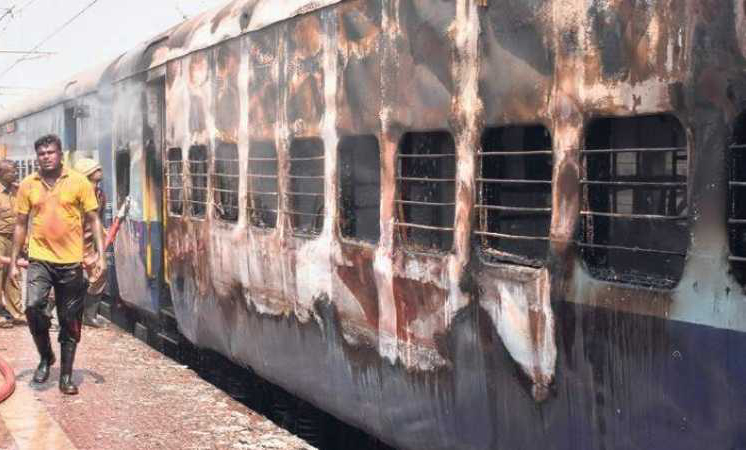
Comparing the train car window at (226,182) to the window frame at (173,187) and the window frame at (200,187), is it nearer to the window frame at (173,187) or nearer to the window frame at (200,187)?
the window frame at (200,187)

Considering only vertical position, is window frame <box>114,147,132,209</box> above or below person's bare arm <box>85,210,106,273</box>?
above

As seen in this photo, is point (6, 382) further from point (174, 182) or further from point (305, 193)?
point (305, 193)

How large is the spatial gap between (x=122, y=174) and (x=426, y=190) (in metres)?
7.09

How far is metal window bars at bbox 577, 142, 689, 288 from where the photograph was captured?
366cm

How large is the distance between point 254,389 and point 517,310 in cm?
508

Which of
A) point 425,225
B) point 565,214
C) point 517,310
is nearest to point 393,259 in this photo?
point 425,225

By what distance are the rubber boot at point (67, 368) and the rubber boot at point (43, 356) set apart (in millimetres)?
154

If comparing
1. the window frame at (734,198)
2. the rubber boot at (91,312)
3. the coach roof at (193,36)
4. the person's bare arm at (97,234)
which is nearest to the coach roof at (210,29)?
the coach roof at (193,36)

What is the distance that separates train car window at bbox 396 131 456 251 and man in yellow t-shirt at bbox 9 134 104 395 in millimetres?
2914

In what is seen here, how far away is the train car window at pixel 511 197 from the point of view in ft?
14.4

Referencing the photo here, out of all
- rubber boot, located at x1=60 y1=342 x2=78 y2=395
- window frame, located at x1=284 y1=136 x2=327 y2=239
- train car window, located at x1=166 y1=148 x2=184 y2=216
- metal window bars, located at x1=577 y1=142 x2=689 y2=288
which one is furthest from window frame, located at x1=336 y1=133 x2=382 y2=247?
train car window, located at x1=166 y1=148 x2=184 y2=216

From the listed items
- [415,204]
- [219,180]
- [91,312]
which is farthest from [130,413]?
[91,312]

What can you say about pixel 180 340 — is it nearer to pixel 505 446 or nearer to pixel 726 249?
pixel 505 446

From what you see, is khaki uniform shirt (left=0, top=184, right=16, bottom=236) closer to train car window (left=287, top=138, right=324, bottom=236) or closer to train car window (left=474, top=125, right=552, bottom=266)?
train car window (left=287, top=138, right=324, bottom=236)
